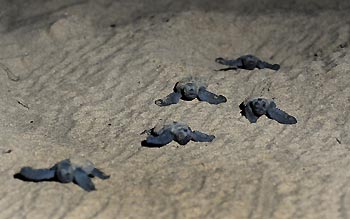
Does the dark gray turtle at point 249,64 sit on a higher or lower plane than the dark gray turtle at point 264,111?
lower

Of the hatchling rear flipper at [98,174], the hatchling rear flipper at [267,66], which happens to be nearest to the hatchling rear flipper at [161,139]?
the hatchling rear flipper at [98,174]

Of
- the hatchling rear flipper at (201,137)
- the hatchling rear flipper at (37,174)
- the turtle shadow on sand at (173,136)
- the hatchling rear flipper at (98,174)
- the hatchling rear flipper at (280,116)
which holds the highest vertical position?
the hatchling rear flipper at (37,174)

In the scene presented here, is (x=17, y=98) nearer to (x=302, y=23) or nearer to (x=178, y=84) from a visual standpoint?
(x=178, y=84)

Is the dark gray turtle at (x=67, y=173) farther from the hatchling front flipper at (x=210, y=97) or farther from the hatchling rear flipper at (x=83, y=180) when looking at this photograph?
the hatchling front flipper at (x=210, y=97)

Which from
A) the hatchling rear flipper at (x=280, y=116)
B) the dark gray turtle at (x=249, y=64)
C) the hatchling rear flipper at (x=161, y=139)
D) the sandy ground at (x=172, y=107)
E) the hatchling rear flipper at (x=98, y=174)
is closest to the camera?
the sandy ground at (x=172, y=107)

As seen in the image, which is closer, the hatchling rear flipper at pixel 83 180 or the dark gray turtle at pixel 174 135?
the hatchling rear flipper at pixel 83 180

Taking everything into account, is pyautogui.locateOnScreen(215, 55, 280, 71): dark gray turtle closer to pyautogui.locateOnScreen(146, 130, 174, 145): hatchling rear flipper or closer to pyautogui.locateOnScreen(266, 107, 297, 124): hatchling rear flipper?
pyautogui.locateOnScreen(266, 107, 297, 124): hatchling rear flipper

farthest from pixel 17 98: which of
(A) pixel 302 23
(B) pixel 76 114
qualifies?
(A) pixel 302 23

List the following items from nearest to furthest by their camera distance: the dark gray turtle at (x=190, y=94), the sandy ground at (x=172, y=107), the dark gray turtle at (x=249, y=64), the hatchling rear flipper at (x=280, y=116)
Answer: the sandy ground at (x=172, y=107) → the hatchling rear flipper at (x=280, y=116) → the dark gray turtle at (x=190, y=94) → the dark gray turtle at (x=249, y=64)

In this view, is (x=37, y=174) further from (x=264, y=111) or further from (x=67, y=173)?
(x=264, y=111)
